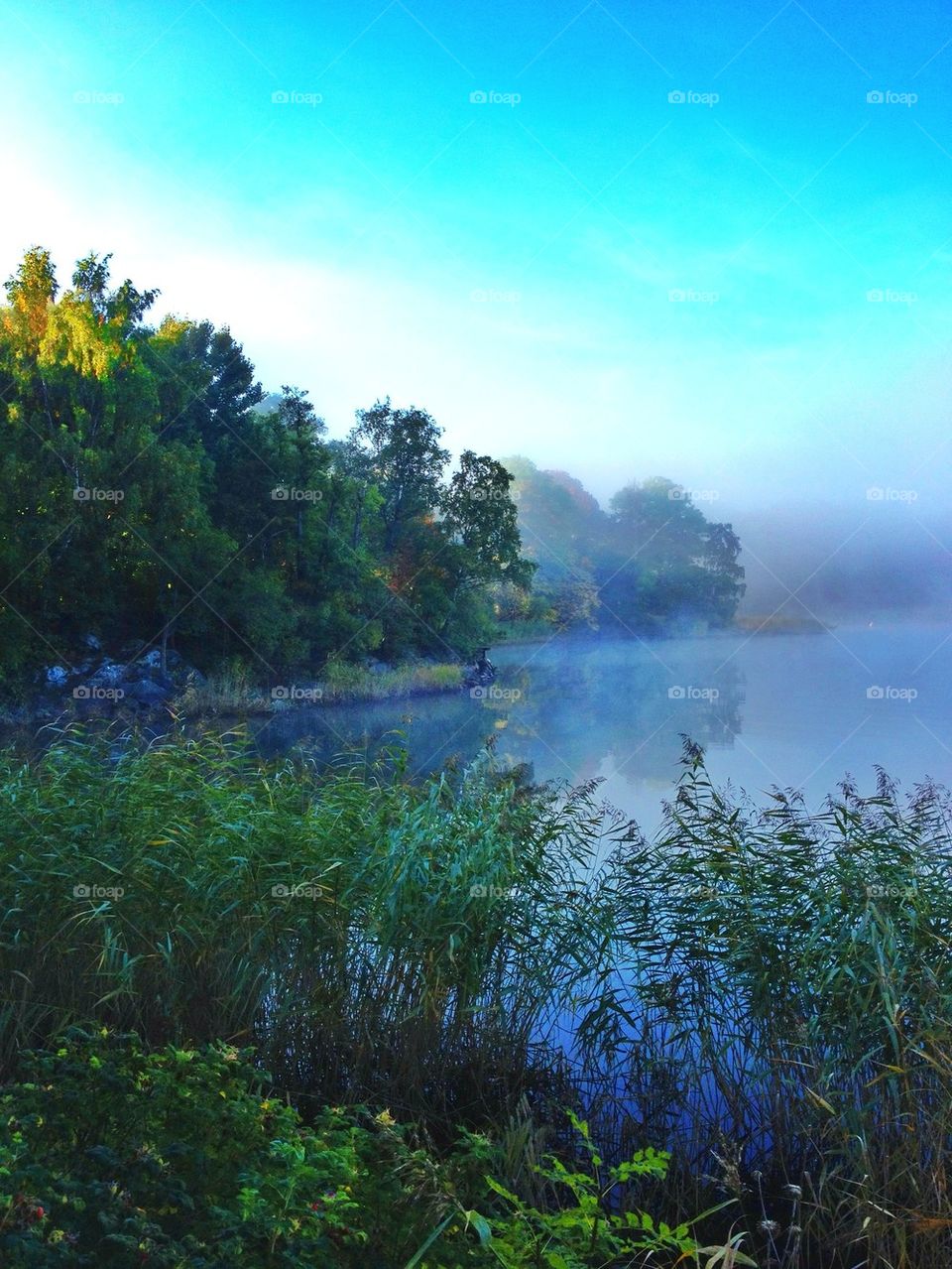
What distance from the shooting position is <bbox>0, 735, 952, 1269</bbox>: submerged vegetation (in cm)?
316

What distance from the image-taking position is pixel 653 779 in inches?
559

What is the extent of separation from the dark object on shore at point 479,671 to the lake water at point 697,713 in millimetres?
279

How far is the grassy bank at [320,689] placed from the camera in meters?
15.5

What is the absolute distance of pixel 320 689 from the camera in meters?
16.5

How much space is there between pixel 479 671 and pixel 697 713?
148 inches

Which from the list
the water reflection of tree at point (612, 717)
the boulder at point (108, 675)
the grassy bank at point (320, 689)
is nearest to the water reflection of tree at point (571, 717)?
the water reflection of tree at point (612, 717)

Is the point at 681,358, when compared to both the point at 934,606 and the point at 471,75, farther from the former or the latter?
the point at 471,75

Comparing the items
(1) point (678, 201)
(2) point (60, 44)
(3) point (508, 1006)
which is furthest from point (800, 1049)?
(1) point (678, 201)

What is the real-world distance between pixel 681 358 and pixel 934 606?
6.51m
